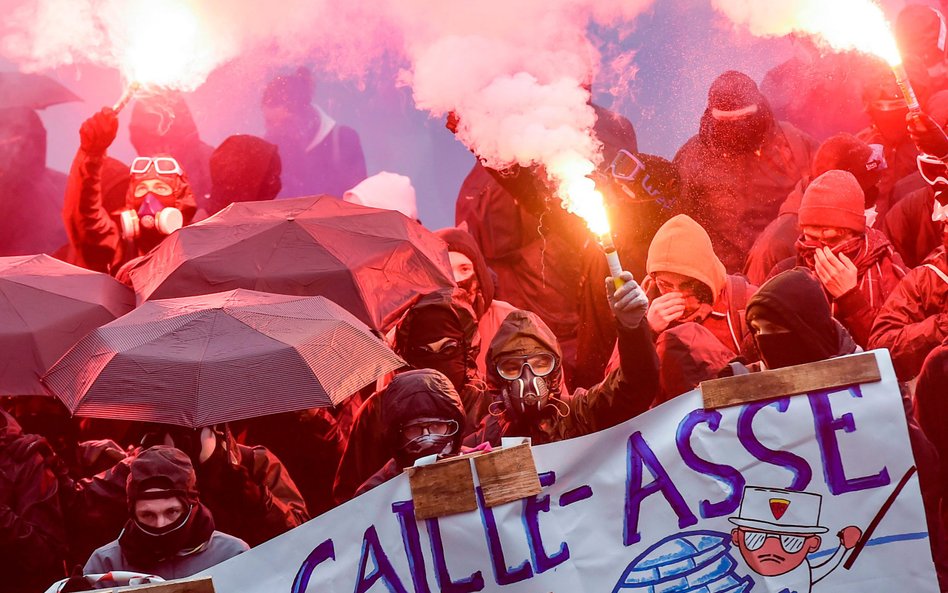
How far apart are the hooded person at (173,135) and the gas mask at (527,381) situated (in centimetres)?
475

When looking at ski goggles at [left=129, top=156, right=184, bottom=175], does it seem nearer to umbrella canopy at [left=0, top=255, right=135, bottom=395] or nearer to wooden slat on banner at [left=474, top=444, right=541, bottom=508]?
umbrella canopy at [left=0, top=255, right=135, bottom=395]

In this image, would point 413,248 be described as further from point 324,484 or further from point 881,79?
point 881,79

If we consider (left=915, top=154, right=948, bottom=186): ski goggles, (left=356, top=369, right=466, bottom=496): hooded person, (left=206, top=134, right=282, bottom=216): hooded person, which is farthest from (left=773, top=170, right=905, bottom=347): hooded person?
(left=206, top=134, right=282, bottom=216): hooded person

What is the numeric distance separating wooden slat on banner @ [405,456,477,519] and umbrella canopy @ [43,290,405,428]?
26.0 inches

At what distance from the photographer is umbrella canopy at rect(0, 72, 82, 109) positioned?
8375 mm

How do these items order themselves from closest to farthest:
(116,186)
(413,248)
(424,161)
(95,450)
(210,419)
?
(210,419)
(95,450)
(413,248)
(116,186)
(424,161)

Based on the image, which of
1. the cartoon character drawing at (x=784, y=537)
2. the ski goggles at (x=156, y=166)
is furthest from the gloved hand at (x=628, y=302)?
the ski goggles at (x=156, y=166)

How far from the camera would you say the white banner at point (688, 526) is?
3.15m

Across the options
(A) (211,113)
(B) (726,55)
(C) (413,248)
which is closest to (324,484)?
(C) (413,248)

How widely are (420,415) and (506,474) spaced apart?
2.27 ft

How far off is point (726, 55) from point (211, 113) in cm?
399

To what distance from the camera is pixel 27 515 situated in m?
3.77

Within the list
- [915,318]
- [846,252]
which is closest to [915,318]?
[915,318]

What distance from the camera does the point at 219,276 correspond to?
525 cm
